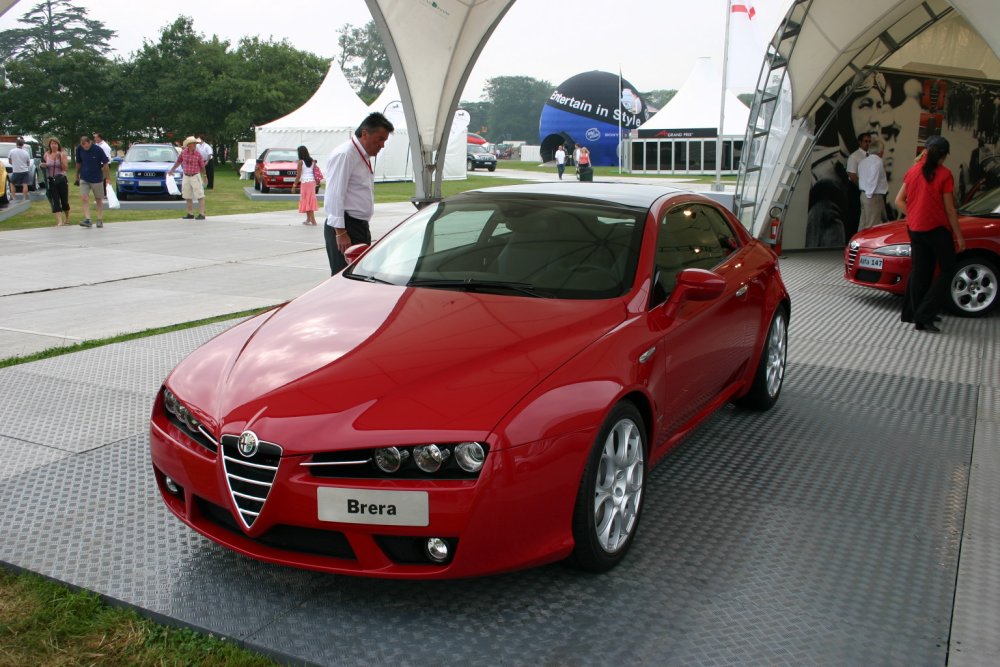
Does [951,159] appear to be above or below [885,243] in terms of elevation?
above

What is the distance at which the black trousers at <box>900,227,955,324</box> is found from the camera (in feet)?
26.4

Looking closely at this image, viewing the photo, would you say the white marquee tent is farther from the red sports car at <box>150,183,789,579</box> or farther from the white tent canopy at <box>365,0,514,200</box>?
the red sports car at <box>150,183,789,579</box>

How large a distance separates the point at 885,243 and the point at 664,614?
7.58 metres

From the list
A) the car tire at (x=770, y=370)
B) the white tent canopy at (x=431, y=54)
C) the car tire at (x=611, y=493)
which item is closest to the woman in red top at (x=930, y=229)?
the car tire at (x=770, y=370)

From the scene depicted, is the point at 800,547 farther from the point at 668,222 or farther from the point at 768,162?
the point at 768,162

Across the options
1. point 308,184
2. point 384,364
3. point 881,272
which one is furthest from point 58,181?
point 384,364

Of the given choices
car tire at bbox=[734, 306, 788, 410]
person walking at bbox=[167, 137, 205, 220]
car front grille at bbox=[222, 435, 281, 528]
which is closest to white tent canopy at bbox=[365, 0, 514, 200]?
person walking at bbox=[167, 137, 205, 220]

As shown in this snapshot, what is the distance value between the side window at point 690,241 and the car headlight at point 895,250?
4869mm

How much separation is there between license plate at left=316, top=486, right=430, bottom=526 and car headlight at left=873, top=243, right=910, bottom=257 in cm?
800

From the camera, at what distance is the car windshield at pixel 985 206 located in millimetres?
9430

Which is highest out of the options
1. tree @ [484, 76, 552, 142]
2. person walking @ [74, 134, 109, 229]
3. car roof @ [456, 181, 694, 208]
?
tree @ [484, 76, 552, 142]

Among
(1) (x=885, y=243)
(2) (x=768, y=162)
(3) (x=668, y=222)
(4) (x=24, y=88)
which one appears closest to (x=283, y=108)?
(4) (x=24, y=88)

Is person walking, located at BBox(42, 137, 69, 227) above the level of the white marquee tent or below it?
below

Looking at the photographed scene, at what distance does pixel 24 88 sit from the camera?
188 feet
